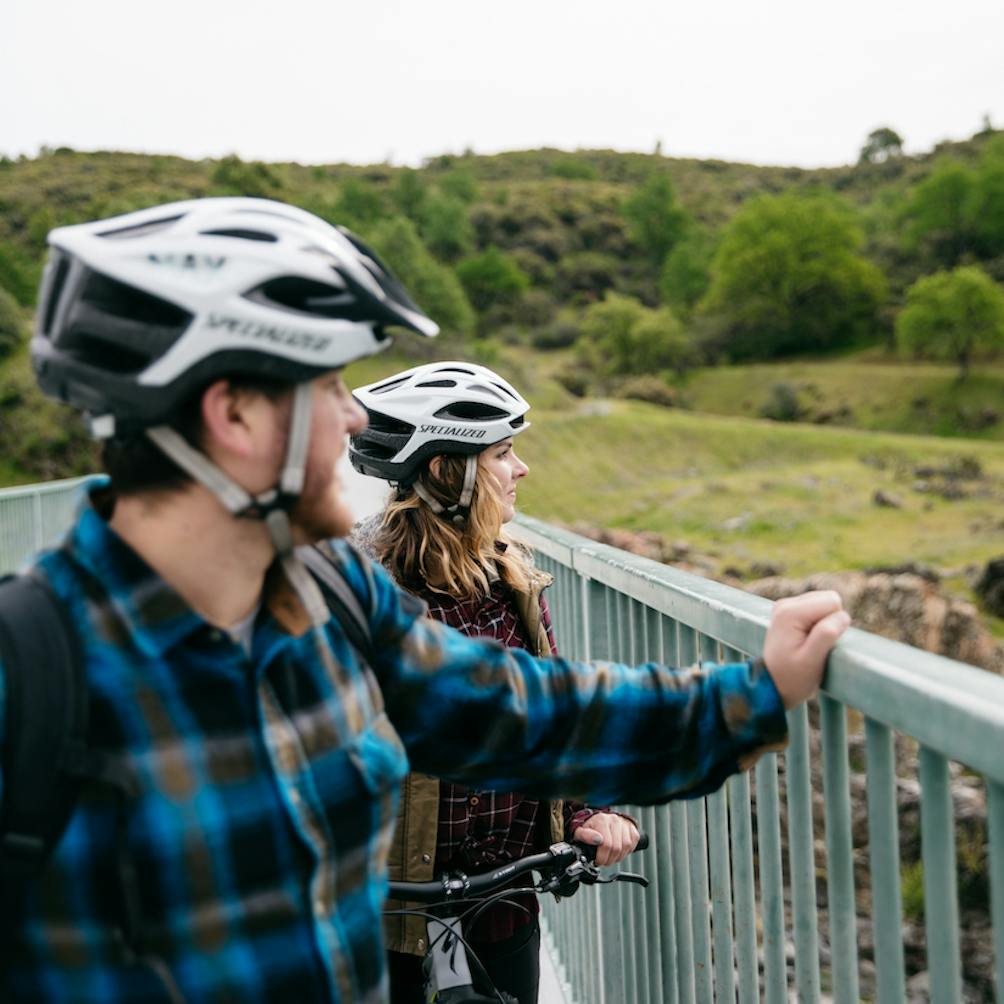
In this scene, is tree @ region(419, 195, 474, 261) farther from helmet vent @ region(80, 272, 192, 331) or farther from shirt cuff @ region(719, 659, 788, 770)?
helmet vent @ region(80, 272, 192, 331)

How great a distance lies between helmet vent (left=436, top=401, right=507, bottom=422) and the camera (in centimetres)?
301

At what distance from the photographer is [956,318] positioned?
210 ft

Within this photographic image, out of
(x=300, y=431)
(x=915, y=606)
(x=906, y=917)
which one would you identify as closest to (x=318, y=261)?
(x=300, y=431)

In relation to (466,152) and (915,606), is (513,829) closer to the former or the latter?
(915,606)

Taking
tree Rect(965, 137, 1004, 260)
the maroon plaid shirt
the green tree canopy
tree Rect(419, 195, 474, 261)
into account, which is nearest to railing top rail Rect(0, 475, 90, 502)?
the maroon plaid shirt

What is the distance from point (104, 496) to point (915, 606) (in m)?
13.0

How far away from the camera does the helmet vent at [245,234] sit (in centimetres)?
141

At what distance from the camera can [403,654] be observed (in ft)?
5.47

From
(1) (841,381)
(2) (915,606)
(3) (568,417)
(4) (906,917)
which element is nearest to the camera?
(4) (906,917)

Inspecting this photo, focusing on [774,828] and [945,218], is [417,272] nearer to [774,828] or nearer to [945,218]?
[945,218]

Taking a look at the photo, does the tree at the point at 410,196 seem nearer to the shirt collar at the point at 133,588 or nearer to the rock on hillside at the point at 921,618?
the rock on hillside at the point at 921,618

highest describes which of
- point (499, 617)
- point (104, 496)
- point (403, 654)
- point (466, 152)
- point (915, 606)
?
point (466, 152)

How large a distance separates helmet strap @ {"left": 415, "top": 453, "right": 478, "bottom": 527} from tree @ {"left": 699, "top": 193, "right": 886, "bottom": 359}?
3152 inches

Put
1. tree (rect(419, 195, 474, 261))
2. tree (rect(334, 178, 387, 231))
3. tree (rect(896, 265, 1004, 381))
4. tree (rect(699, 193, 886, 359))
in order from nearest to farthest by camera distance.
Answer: tree (rect(896, 265, 1004, 381))
tree (rect(699, 193, 886, 359))
tree (rect(334, 178, 387, 231))
tree (rect(419, 195, 474, 261))
